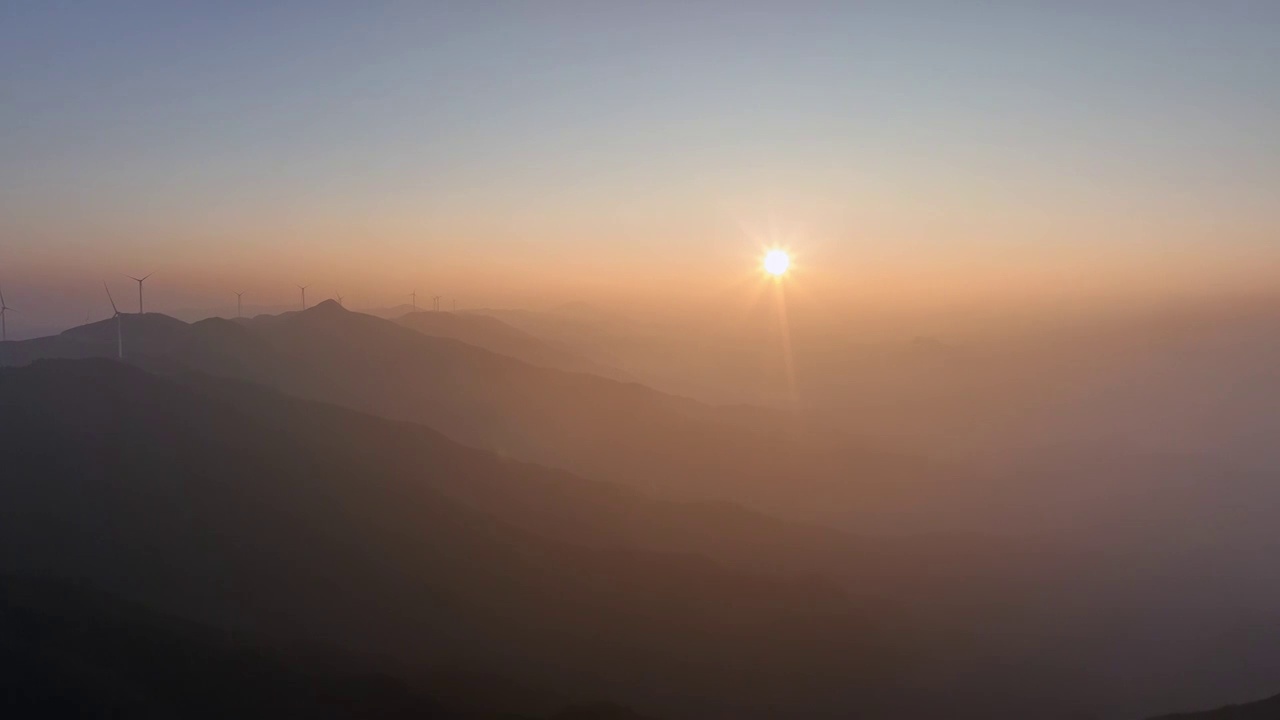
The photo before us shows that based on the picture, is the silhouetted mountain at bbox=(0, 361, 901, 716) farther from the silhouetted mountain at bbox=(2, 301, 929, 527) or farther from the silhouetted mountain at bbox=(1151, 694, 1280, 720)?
the silhouetted mountain at bbox=(1151, 694, 1280, 720)

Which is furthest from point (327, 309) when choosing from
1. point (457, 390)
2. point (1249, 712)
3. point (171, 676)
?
point (1249, 712)

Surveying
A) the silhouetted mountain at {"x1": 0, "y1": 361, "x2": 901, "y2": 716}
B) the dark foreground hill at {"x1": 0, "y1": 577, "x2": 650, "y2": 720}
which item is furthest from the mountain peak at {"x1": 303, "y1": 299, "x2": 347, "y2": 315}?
the dark foreground hill at {"x1": 0, "y1": 577, "x2": 650, "y2": 720}

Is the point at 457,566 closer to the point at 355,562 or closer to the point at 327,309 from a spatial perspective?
the point at 355,562

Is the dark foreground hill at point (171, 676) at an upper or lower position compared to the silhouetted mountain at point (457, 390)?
lower

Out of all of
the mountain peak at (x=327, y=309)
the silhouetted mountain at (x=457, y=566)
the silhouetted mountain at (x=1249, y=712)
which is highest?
the mountain peak at (x=327, y=309)

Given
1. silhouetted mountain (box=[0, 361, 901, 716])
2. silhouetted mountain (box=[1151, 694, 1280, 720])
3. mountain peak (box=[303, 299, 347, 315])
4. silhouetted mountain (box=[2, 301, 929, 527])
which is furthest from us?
mountain peak (box=[303, 299, 347, 315])

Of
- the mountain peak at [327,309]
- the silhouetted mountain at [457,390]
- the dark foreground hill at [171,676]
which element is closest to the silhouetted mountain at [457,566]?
the dark foreground hill at [171,676]

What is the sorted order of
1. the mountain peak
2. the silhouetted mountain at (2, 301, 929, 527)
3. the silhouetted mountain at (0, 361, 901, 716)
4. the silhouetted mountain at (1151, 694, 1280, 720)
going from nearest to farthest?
the silhouetted mountain at (0, 361, 901, 716) → the silhouetted mountain at (1151, 694, 1280, 720) → the silhouetted mountain at (2, 301, 929, 527) → the mountain peak

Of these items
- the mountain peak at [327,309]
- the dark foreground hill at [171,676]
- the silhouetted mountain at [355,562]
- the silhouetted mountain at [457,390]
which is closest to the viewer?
the dark foreground hill at [171,676]

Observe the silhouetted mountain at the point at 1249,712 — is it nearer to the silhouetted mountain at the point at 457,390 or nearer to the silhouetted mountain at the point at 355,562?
the silhouetted mountain at the point at 355,562

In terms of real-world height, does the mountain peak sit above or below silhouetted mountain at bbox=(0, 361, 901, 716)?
above
